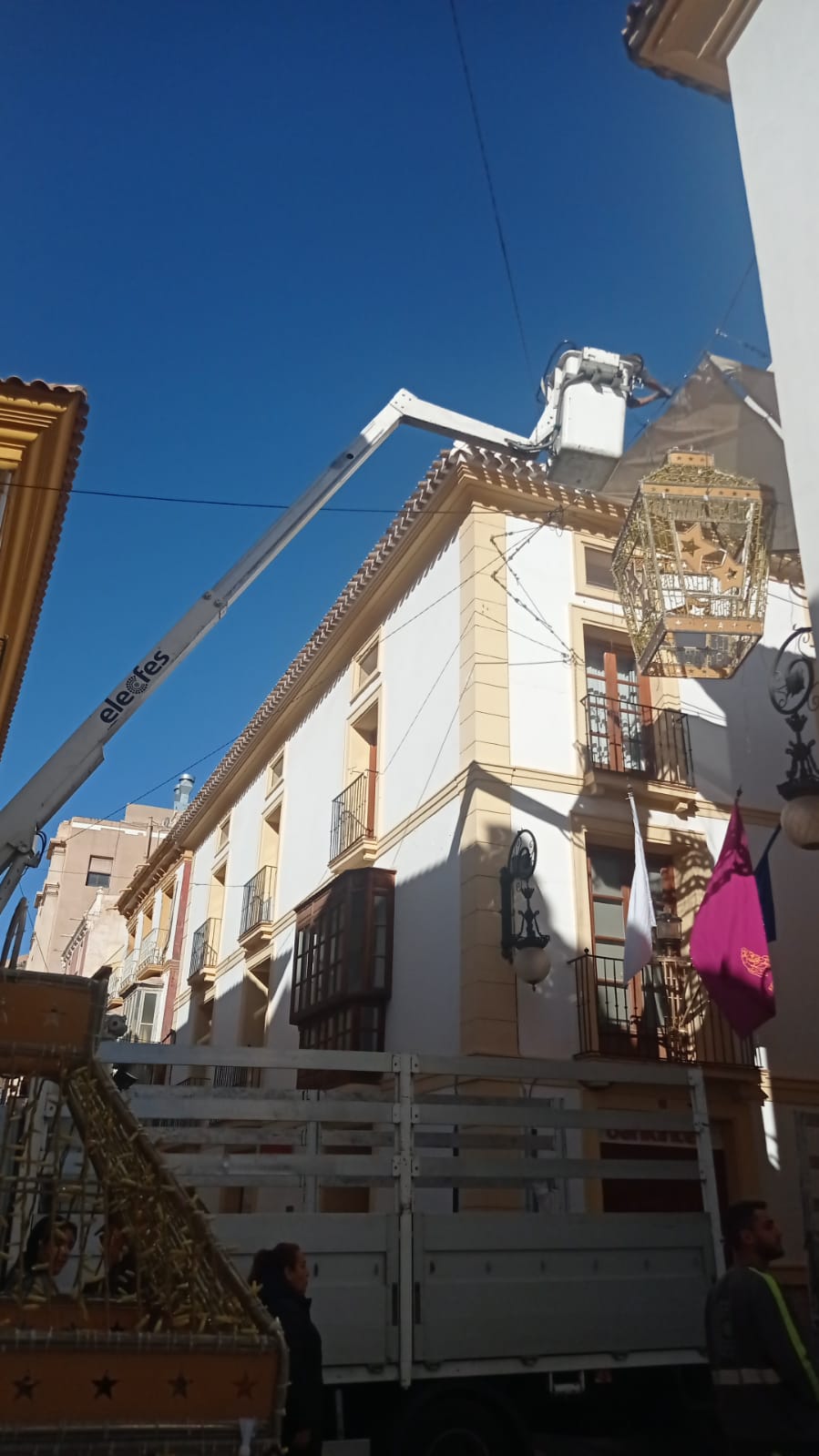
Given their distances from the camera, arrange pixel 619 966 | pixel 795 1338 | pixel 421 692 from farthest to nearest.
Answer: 1. pixel 421 692
2. pixel 619 966
3. pixel 795 1338

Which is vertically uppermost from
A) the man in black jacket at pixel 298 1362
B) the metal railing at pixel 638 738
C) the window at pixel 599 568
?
the window at pixel 599 568

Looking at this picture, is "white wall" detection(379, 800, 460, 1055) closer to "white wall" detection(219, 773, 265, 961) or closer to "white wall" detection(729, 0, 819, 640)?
"white wall" detection(729, 0, 819, 640)

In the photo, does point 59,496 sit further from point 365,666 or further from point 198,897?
point 198,897

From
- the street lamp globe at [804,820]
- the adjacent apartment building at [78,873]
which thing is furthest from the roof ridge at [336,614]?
the adjacent apartment building at [78,873]

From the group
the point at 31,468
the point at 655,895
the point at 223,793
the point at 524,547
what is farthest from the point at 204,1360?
the point at 223,793

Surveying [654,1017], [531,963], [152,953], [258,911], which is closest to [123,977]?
[152,953]

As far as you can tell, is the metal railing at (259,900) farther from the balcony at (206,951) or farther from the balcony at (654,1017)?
the balcony at (654,1017)

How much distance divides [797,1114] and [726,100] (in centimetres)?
687

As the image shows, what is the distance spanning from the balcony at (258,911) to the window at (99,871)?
71.4ft

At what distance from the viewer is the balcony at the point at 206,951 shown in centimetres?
2017

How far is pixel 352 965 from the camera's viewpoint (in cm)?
1255

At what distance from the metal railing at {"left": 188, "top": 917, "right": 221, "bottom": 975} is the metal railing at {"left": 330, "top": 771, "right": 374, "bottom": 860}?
663 cm

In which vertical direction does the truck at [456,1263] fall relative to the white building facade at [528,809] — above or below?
below

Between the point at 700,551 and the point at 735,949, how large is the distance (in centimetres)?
335
